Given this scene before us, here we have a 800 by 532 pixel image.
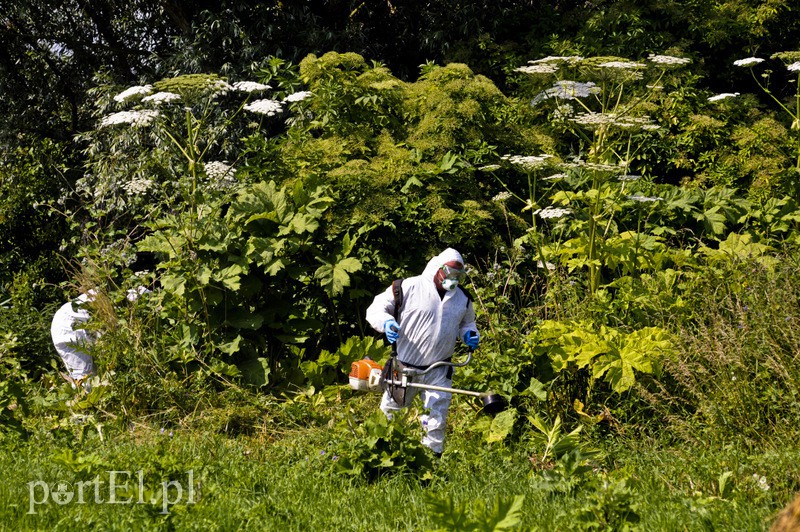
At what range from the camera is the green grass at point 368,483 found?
4109 mm

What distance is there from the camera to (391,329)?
19.6 feet

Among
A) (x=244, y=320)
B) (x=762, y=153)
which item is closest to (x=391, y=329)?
(x=244, y=320)

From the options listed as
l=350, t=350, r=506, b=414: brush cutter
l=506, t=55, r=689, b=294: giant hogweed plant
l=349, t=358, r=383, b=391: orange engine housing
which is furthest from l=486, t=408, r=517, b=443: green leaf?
l=506, t=55, r=689, b=294: giant hogweed plant

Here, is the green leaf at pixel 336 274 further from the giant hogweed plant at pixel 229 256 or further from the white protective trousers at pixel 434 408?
the white protective trousers at pixel 434 408

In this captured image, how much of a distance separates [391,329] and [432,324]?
0.33 metres

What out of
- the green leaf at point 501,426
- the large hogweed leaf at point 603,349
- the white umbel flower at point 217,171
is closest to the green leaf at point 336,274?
the white umbel flower at point 217,171

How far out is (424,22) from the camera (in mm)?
11891

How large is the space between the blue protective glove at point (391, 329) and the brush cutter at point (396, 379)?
0.59ft

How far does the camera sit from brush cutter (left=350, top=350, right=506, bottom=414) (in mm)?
Result: 5926

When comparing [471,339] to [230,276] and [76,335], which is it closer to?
[230,276]

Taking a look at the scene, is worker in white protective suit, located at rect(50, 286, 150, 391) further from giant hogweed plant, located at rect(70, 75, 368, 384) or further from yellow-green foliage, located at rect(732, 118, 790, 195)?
yellow-green foliage, located at rect(732, 118, 790, 195)

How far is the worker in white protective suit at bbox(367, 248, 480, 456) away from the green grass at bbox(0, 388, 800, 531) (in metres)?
0.33

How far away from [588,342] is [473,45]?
229 inches

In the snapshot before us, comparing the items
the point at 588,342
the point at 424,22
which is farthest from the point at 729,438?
the point at 424,22
